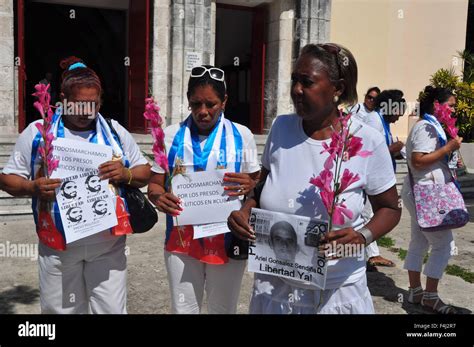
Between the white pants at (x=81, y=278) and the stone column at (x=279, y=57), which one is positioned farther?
the stone column at (x=279, y=57)

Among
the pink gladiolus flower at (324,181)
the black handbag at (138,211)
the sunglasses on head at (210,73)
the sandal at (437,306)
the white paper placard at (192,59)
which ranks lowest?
the sandal at (437,306)

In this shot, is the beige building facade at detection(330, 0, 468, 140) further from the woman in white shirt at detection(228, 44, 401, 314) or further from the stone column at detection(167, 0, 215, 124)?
the woman in white shirt at detection(228, 44, 401, 314)

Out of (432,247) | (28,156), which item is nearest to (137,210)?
(28,156)

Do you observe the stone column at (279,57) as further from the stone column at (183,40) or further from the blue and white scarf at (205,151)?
the blue and white scarf at (205,151)

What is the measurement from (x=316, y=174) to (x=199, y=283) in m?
1.15

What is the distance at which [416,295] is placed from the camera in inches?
184

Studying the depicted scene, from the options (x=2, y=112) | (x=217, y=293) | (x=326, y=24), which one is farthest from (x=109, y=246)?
(x=326, y=24)

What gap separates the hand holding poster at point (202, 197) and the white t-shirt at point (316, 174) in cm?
62

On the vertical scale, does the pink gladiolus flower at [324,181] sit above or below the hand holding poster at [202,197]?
above

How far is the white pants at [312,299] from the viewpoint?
7.25 ft

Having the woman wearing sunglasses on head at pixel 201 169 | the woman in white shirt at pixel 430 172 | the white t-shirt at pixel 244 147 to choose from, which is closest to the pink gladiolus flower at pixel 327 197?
the woman wearing sunglasses on head at pixel 201 169

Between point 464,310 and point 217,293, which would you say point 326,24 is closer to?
point 464,310

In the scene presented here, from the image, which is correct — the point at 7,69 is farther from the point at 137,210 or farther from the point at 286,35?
the point at 137,210

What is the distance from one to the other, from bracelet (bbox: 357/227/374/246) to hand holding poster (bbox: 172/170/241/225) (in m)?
0.89
